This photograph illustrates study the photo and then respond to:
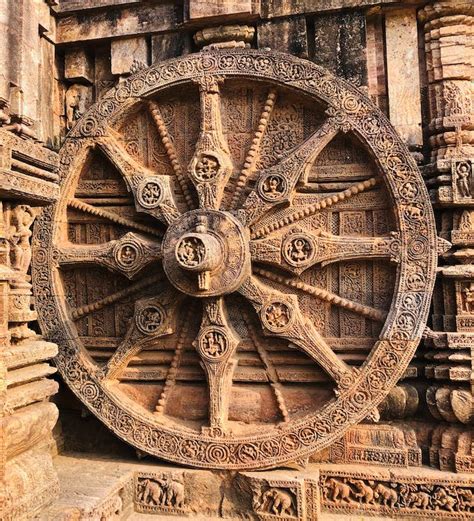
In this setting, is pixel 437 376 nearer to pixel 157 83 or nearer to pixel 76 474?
pixel 76 474

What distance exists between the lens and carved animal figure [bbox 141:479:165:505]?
5.28 meters

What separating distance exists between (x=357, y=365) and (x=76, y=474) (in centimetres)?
283

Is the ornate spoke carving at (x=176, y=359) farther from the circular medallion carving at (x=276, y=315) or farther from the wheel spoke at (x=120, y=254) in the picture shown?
the circular medallion carving at (x=276, y=315)

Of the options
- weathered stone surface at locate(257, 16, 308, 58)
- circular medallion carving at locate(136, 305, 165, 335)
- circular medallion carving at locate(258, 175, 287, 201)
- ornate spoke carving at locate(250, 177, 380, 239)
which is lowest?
circular medallion carving at locate(136, 305, 165, 335)

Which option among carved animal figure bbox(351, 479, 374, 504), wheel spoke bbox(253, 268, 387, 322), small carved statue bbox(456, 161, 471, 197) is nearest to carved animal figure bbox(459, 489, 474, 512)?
carved animal figure bbox(351, 479, 374, 504)

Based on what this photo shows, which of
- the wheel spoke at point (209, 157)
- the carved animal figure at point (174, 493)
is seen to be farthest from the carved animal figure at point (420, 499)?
the wheel spoke at point (209, 157)

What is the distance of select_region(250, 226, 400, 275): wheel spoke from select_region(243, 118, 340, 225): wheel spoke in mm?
305

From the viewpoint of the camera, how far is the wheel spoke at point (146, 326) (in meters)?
5.52

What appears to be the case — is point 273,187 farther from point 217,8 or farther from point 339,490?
point 339,490

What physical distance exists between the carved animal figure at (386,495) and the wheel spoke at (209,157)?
9.97ft

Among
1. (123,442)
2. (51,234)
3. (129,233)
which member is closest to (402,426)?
(123,442)

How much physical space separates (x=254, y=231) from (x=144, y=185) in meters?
1.20

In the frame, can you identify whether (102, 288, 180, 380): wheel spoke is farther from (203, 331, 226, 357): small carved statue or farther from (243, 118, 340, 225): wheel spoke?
(243, 118, 340, 225): wheel spoke

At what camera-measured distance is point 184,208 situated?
5.78m
